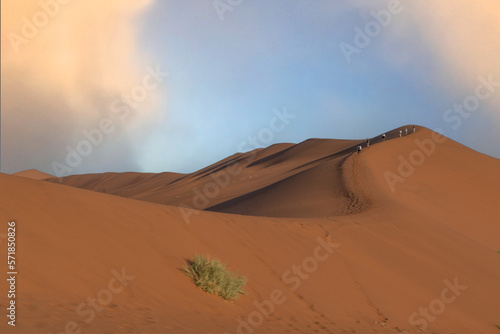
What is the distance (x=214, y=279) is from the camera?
31.2 ft

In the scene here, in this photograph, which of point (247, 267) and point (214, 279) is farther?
point (247, 267)

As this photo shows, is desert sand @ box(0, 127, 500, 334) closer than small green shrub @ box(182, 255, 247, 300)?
Yes

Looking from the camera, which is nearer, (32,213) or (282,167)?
(32,213)

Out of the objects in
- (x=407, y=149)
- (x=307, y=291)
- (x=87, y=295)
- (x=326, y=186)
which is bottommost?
(x=307, y=291)

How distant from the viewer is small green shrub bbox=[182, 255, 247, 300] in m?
9.45

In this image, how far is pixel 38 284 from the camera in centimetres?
745

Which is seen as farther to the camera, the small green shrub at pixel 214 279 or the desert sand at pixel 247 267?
the small green shrub at pixel 214 279

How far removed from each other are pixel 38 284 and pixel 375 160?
29124 millimetres

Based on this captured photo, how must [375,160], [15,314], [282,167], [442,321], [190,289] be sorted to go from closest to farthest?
[15,314], [190,289], [442,321], [375,160], [282,167]

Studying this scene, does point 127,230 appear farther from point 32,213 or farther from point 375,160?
point 375,160

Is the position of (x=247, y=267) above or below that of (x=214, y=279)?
above

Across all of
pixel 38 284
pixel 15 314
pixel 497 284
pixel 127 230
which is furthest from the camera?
pixel 497 284

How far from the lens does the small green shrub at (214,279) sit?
945 cm

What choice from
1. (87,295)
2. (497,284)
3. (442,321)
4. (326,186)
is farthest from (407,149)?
(87,295)
